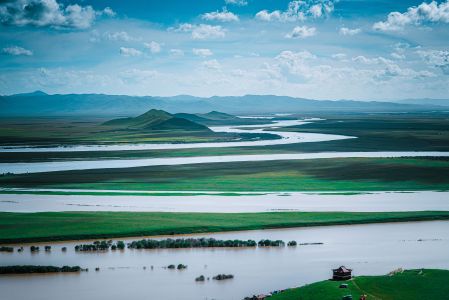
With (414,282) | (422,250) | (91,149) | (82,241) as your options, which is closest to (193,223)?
(82,241)

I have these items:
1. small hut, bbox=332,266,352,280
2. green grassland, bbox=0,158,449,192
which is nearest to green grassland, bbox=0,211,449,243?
green grassland, bbox=0,158,449,192

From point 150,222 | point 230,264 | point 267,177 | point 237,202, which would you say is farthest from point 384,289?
point 267,177

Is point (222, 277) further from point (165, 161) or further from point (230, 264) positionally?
point (165, 161)

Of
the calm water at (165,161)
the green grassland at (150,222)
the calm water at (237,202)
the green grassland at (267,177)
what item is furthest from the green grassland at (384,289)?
the calm water at (165,161)

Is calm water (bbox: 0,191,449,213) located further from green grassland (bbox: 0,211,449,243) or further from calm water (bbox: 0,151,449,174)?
calm water (bbox: 0,151,449,174)

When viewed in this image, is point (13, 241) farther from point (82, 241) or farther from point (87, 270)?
point (87, 270)

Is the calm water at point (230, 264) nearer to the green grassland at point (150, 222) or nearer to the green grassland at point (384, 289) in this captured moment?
the green grassland at point (150, 222)
